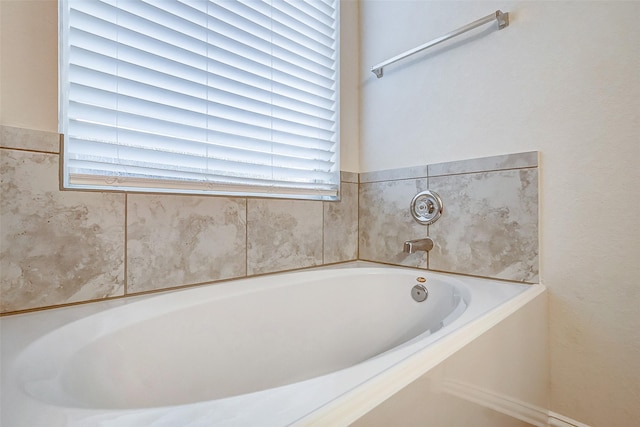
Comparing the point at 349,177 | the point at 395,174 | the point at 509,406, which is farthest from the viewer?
the point at 349,177

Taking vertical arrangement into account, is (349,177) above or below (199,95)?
below

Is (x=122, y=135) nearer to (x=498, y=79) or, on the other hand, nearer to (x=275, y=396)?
(x=275, y=396)

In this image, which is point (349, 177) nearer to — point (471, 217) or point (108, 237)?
point (471, 217)

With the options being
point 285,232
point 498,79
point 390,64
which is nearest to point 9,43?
point 285,232

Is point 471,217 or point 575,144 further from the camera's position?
point 471,217

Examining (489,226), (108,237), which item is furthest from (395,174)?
(108,237)

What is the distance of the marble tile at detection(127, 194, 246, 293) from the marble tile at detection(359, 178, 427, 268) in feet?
2.15

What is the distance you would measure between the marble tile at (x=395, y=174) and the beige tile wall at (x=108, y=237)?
0.48 metres

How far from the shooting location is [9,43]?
0.68m

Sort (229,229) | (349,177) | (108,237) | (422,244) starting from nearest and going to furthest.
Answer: (108,237) < (229,229) < (422,244) < (349,177)

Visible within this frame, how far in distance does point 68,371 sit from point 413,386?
0.60 metres

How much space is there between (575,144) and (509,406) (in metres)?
0.76

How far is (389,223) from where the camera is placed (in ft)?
4.47

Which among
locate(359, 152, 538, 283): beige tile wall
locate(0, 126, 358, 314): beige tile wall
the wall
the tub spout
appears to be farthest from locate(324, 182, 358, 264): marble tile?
the wall
